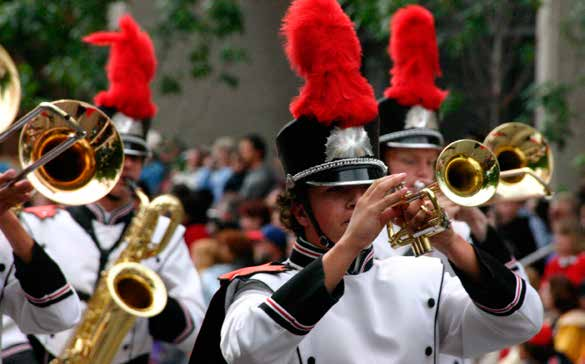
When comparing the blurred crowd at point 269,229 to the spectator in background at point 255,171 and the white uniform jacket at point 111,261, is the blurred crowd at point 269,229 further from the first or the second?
the white uniform jacket at point 111,261

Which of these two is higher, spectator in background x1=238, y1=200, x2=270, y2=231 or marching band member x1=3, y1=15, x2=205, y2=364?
marching band member x1=3, y1=15, x2=205, y2=364

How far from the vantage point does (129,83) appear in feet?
21.0

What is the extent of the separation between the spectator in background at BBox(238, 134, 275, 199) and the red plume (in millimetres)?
6639

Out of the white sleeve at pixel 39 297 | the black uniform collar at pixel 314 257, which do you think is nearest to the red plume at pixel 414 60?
the black uniform collar at pixel 314 257

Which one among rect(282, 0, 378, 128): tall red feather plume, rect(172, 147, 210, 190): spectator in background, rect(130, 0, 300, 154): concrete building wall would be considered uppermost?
rect(282, 0, 378, 128): tall red feather plume

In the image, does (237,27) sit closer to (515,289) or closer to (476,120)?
(476,120)

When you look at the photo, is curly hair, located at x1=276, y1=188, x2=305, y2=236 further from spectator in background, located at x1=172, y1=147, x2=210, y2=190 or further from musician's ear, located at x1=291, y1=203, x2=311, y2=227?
spectator in background, located at x1=172, y1=147, x2=210, y2=190

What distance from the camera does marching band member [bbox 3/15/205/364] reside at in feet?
19.6

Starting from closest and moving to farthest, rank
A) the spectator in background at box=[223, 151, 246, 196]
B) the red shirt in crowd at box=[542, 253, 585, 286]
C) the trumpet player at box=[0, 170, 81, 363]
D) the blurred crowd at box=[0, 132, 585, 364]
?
the trumpet player at box=[0, 170, 81, 363]
the blurred crowd at box=[0, 132, 585, 364]
the red shirt in crowd at box=[542, 253, 585, 286]
the spectator in background at box=[223, 151, 246, 196]

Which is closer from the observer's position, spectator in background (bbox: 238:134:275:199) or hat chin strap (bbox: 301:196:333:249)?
hat chin strap (bbox: 301:196:333:249)

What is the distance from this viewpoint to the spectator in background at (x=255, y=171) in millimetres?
12352

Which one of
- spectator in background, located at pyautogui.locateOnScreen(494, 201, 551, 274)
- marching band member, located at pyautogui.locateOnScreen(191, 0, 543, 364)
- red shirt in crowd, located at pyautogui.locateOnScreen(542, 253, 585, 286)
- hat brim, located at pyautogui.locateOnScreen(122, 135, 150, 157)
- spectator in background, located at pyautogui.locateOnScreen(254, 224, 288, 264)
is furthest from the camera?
spectator in background, located at pyautogui.locateOnScreen(494, 201, 551, 274)

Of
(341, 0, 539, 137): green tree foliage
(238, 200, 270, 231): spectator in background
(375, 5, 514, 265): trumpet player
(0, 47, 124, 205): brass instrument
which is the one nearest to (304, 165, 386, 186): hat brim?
(0, 47, 124, 205): brass instrument

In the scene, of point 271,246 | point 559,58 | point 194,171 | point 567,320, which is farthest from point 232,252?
point 194,171
